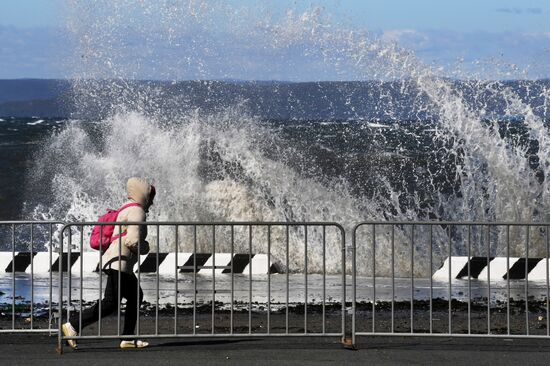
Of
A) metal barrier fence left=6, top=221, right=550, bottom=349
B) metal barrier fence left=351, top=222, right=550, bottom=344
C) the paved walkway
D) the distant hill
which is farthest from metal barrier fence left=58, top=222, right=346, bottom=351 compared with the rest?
the distant hill

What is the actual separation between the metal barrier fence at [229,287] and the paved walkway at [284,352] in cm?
14

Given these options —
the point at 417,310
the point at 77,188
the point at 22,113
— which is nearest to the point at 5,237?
the point at 77,188

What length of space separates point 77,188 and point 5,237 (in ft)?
9.04

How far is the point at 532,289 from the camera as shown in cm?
1652

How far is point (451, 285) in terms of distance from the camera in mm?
14672

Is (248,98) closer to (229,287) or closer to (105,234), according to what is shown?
(229,287)

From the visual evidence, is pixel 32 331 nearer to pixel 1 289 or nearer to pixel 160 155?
pixel 1 289

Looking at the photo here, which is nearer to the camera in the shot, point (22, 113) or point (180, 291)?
point (180, 291)

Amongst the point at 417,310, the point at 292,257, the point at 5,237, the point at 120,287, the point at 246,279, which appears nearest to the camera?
the point at 120,287

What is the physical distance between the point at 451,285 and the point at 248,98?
7092 centimetres

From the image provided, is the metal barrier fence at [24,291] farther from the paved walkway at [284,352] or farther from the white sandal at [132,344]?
the white sandal at [132,344]

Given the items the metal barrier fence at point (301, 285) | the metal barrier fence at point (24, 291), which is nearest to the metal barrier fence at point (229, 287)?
the metal barrier fence at point (301, 285)

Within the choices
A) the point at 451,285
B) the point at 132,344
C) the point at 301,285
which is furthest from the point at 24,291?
the point at 132,344

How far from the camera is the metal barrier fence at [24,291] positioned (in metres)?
12.2
